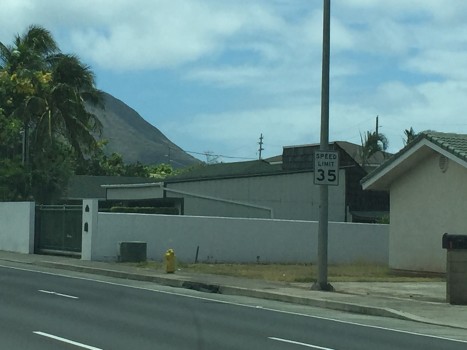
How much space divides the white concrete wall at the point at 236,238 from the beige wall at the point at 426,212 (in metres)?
5.45

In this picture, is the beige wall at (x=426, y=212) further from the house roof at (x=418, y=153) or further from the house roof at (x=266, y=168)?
the house roof at (x=266, y=168)

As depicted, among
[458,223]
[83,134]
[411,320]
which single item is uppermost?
[83,134]

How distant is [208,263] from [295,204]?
1361 cm

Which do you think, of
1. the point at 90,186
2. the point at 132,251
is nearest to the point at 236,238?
the point at 132,251

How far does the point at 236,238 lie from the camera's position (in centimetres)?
A: 3186

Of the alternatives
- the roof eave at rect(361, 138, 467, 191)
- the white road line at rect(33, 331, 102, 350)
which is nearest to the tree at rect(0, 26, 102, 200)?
the roof eave at rect(361, 138, 467, 191)

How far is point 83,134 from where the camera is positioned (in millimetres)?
40062

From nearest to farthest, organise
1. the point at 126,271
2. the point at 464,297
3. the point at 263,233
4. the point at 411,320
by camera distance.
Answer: the point at 411,320 < the point at 464,297 < the point at 126,271 < the point at 263,233

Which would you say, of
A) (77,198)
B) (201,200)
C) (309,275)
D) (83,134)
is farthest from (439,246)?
(77,198)

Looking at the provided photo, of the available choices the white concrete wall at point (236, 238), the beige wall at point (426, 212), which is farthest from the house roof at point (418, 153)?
the white concrete wall at point (236, 238)

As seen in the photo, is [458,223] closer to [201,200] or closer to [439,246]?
[439,246]

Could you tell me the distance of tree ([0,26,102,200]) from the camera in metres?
38.9

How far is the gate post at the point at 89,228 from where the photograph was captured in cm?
2903

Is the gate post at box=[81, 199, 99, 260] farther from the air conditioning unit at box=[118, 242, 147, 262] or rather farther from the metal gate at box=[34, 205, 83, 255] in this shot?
the air conditioning unit at box=[118, 242, 147, 262]
